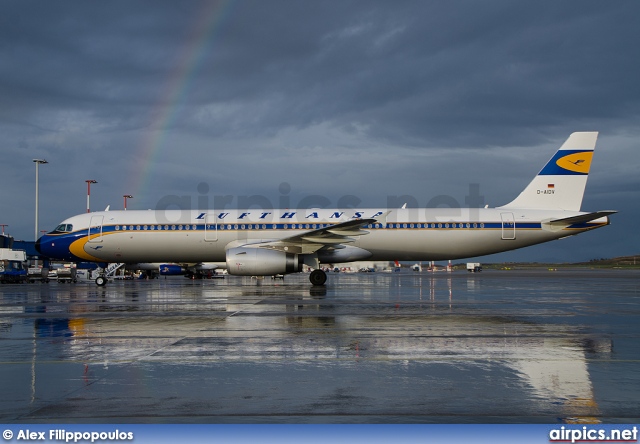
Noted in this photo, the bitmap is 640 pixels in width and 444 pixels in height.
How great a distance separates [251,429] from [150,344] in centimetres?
504

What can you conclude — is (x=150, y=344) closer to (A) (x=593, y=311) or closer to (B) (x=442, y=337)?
(B) (x=442, y=337)

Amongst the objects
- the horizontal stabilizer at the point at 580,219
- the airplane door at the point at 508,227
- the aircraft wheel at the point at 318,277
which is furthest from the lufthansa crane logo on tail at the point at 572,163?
the aircraft wheel at the point at 318,277

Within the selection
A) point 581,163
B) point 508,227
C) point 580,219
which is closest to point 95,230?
point 508,227

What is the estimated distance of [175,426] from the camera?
440 centimetres

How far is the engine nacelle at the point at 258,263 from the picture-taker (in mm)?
23281

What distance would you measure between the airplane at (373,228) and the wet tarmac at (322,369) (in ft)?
48.1

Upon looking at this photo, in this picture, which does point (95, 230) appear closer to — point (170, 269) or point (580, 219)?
point (170, 269)

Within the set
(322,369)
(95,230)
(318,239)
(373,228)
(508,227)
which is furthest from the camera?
(95,230)

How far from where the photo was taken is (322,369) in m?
6.68

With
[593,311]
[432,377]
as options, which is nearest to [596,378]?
[432,377]

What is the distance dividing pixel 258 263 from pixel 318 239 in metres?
3.23

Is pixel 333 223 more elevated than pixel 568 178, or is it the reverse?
pixel 568 178

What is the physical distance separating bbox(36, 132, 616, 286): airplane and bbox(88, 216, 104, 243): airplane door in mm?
54

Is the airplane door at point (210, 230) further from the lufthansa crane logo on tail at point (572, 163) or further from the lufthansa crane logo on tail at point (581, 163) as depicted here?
the lufthansa crane logo on tail at point (581, 163)
